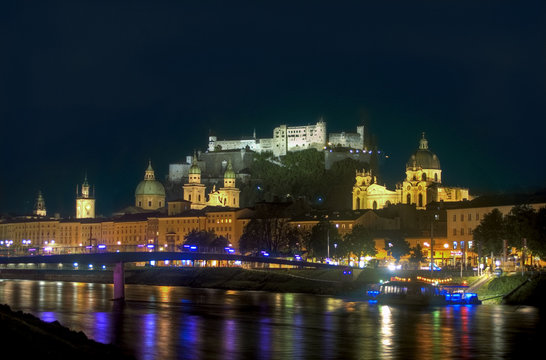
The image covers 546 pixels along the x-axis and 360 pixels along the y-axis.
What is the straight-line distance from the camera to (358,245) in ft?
285

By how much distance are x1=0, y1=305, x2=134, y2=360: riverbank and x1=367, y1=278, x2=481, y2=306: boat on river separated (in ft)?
86.8

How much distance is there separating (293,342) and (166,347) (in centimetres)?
483

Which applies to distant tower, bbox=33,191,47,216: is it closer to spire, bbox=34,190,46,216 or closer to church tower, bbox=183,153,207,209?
spire, bbox=34,190,46,216

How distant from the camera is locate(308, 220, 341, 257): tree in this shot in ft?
293

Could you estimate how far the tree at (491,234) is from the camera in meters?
64.5

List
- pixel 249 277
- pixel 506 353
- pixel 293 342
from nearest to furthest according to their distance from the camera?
1. pixel 506 353
2. pixel 293 342
3. pixel 249 277

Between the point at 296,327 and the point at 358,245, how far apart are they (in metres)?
44.8

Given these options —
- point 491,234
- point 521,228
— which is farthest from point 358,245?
point 521,228

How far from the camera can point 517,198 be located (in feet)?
275

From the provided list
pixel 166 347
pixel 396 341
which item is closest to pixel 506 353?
pixel 396 341

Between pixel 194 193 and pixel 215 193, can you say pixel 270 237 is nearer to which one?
pixel 215 193

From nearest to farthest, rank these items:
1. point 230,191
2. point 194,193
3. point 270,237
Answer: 1. point 270,237
2. point 230,191
3. point 194,193

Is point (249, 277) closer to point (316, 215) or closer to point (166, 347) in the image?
point (316, 215)

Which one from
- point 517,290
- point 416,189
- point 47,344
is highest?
point 416,189
